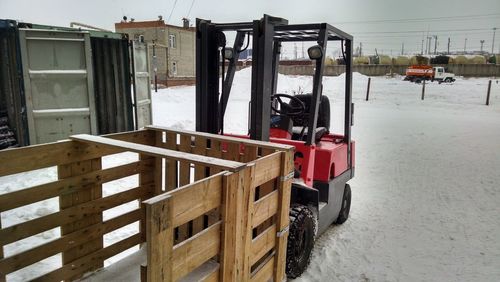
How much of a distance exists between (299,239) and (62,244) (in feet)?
7.08

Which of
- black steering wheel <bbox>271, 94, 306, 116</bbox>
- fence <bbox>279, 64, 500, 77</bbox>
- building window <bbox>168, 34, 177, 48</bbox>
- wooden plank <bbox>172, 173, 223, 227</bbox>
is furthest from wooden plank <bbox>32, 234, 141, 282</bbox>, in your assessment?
fence <bbox>279, 64, 500, 77</bbox>

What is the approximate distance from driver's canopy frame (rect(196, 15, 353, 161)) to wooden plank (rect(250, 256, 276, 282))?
128 cm

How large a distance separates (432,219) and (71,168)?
4.94 m

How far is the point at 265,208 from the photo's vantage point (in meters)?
3.06

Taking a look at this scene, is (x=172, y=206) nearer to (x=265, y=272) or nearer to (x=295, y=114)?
(x=265, y=272)

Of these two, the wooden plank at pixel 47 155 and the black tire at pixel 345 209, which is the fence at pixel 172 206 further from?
the black tire at pixel 345 209

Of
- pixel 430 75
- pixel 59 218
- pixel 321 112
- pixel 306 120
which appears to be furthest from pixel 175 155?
pixel 430 75

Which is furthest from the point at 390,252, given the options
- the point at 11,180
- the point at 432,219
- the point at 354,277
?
the point at 11,180

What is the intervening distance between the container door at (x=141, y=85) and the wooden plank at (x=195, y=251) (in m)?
7.00

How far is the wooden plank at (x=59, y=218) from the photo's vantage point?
304cm

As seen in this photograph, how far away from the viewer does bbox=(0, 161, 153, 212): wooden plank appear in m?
3.02

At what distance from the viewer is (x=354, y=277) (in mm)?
4184

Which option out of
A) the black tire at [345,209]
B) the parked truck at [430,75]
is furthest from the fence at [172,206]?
the parked truck at [430,75]

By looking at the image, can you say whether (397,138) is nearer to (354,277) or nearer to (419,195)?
(419,195)
